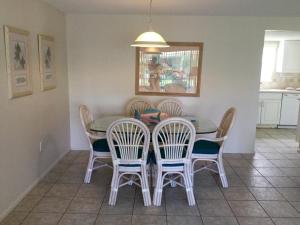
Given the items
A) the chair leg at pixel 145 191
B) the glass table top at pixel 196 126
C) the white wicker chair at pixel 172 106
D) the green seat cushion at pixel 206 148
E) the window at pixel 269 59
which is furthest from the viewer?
the window at pixel 269 59

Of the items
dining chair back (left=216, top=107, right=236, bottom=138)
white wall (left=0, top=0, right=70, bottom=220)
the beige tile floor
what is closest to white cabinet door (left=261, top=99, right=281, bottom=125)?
the beige tile floor

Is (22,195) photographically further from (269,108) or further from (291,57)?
(291,57)

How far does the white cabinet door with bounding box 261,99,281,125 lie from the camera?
241 inches

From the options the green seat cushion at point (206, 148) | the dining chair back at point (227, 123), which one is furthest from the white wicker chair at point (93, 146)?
the dining chair back at point (227, 123)

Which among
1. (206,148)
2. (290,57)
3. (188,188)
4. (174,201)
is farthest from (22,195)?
(290,57)

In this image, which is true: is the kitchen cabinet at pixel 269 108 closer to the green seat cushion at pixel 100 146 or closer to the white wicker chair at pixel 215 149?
the white wicker chair at pixel 215 149

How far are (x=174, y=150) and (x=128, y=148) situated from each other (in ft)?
1.54

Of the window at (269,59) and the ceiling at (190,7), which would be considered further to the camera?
the window at (269,59)

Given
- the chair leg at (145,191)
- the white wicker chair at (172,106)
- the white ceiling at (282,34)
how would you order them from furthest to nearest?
1. the white ceiling at (282,34)
2. the white wicker chair at (172,106)
3. the chair leg at (145,191)

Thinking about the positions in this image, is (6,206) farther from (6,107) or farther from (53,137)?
(53,137)

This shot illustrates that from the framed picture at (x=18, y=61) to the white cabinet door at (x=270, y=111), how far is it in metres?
5.02

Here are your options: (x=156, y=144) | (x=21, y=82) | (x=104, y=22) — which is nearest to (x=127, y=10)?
(x=104, y=22)

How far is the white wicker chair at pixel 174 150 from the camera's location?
107 inches

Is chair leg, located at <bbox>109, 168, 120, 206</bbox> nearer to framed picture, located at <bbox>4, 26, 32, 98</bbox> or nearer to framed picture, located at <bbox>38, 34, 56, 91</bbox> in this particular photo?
framed picture, located at <bbox>4, 26, 32, 98</bbox>
